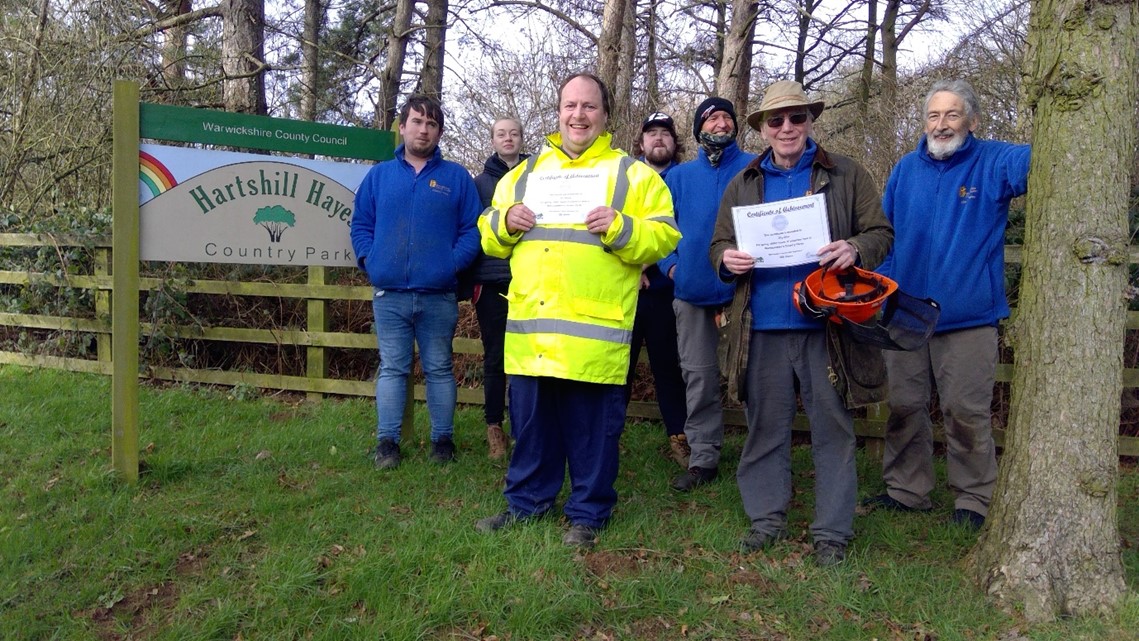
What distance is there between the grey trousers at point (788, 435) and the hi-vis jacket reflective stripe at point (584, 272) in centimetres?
66

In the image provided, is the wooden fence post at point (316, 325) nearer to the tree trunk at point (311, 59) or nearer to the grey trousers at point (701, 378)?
the grey trousers at point (701, 378)

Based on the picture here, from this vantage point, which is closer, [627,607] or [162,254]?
[627,607]

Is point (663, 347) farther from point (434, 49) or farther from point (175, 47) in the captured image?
point (175, 47)

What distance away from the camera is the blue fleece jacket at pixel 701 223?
4656 mm

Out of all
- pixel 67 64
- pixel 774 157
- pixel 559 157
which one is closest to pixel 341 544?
pixel 559 157

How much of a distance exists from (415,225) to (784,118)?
7.29 feet

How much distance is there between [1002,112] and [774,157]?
22.7 feet

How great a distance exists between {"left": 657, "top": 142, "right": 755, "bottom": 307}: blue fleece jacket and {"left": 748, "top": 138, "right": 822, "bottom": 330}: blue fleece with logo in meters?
0.75

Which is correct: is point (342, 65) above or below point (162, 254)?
above

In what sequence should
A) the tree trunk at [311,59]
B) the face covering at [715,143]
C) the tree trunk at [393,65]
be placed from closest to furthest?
1. the face covering at [715,143]
2. the tree trunk at [393,65]
3. the tree trunk at [311,59]

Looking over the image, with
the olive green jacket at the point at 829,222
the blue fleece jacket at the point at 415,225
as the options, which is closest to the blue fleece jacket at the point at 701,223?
the olive green jacket at the point at 829,222

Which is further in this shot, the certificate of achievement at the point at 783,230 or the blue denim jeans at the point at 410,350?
the blue denim jeans at the point at 410,350

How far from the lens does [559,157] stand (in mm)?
3912

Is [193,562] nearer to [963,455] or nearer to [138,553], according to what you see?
[138,553]
